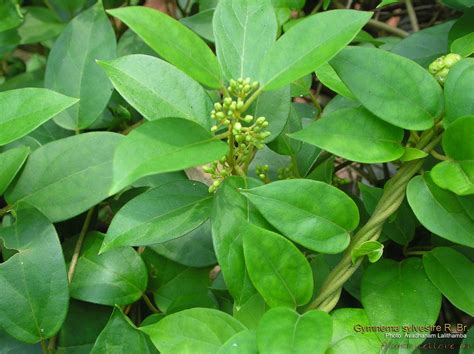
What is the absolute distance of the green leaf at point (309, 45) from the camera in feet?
2.37

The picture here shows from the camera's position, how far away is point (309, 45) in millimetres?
747

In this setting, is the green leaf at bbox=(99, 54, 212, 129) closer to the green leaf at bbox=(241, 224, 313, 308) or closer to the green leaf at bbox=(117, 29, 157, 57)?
the green leaf at bbox=(241, 224, 313, 308)

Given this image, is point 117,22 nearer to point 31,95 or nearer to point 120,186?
point 31,95

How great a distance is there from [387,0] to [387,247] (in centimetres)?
43

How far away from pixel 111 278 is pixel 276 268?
0.32 metres

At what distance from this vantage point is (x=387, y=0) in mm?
853

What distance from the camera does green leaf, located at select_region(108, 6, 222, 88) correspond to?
712 mm

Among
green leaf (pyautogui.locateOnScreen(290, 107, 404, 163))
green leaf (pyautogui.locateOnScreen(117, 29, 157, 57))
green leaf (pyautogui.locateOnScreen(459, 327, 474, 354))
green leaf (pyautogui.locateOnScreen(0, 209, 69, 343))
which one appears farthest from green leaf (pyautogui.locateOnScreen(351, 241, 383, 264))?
green leaf (pyautogui.locateOnScreen(117, 29, 157, 57))

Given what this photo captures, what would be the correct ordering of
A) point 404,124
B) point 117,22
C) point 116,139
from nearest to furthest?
point 404,124 → point 116,139 → point 117,22

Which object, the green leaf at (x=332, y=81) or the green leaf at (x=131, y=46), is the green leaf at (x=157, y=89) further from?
the green leaf at (x=131, y=46)

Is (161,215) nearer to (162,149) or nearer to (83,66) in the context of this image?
(162,149)

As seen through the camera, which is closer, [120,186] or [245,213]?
[120,186]

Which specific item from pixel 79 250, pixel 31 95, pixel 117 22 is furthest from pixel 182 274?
pixel 117 22

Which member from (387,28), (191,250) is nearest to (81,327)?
(191,250)
